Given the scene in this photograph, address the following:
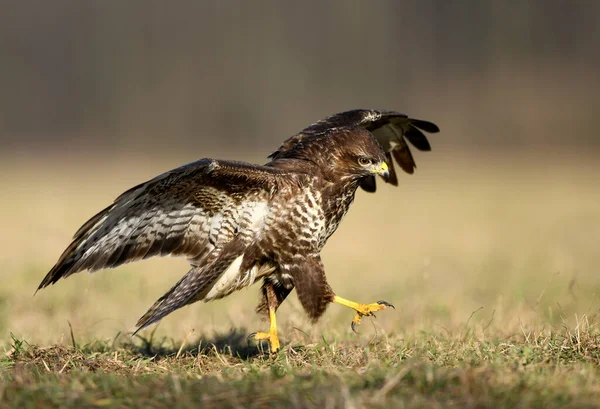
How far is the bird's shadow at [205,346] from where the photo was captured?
5.91m

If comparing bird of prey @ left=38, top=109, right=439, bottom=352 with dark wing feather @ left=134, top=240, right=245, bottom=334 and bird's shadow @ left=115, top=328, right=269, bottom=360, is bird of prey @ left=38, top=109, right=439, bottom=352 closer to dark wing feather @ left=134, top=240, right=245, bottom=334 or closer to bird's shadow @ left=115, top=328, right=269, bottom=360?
dark wing feather @ left=134, top=240, right=245, bottom=334

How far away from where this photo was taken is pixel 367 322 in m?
7.81

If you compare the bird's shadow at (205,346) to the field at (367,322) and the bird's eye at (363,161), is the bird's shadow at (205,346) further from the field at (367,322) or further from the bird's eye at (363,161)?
the bird's eye at (363,161)

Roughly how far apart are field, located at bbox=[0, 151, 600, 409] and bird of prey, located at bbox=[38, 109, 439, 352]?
41 cm

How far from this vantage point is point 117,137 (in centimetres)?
3412

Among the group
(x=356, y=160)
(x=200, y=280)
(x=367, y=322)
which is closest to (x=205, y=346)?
(x=200, y=280)

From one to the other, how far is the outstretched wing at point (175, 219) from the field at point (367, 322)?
0.59 meters

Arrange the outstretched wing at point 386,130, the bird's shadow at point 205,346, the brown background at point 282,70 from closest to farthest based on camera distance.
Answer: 1. the bird's shadow at point 205,346
2. the outstretched wing at point 386,130
3. the brown background at point 282,70

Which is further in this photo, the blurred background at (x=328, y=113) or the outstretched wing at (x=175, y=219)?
the blurred background at (x=328, y=113)

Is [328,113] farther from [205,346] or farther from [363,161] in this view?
[205,346]

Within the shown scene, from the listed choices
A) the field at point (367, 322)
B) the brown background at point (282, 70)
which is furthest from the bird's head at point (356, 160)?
the brown background at point (282, 70)

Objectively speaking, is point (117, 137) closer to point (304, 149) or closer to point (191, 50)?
point (191, 50)

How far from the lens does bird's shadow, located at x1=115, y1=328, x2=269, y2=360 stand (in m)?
5.91

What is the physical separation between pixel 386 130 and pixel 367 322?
169 centimetres
